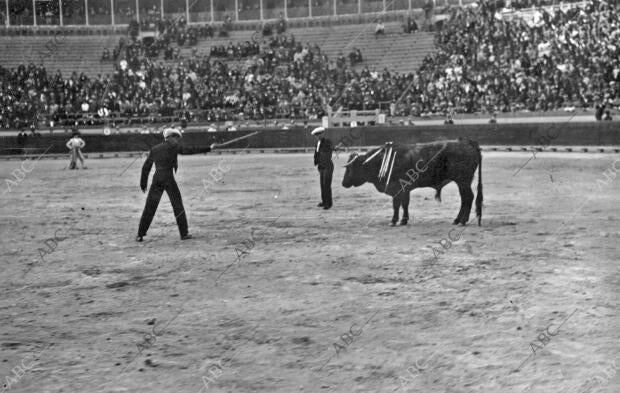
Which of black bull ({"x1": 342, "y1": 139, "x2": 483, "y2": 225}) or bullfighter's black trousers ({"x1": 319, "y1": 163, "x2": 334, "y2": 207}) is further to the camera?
bullfighter's black trousers ({"x1": 319, "y1": 163, "x2": 334, "y2": 207})

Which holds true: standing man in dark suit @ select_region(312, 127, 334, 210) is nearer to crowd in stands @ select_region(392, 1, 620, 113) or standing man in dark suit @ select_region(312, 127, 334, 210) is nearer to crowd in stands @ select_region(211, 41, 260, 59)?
crowd in stands @ select_region(392, 1, 620, 113)

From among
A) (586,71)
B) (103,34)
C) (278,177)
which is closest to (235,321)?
(278,177)

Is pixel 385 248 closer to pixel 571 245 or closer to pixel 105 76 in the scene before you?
pixel 571 245

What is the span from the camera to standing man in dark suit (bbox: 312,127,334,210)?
44.3 feet

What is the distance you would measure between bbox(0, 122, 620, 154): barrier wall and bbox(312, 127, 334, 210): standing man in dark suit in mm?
14147

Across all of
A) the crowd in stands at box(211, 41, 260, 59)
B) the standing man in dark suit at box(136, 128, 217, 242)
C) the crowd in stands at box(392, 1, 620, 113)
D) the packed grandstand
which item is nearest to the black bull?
the standing man in dark suit at box(136, 128, 217, 242)

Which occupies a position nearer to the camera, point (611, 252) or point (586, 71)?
point (611, 252)

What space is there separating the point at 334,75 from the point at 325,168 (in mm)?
23322

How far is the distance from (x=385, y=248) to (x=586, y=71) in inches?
820

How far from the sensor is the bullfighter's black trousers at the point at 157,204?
10.4 meters

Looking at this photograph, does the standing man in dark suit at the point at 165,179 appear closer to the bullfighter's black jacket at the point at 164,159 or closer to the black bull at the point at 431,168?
the bullfighter's black jacket at the point at 164,159

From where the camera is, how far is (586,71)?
2775 cm

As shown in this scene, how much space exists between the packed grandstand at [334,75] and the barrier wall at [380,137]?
2.79 feet

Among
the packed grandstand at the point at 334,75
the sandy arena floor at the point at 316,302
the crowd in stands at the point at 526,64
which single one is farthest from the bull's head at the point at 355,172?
the crowd in stands at the point at 526,64
